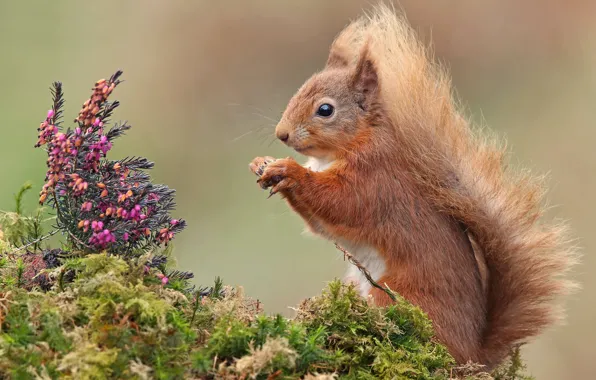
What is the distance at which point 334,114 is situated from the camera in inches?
83.7

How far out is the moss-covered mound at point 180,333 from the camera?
1.12 metres

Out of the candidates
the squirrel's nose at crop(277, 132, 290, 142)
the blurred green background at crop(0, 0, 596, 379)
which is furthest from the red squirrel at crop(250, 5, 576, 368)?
the blurred green background at crop(0, 0, 596, 379)

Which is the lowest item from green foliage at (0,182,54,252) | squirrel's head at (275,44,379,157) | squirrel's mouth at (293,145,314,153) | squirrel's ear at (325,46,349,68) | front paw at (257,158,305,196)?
green foliage at (0,182,54,252)

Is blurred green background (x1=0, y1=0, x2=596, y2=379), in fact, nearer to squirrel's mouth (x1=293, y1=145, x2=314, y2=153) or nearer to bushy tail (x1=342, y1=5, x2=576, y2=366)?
squirrel's mouth (x1=293, y1=145, x2=314, y2=153)

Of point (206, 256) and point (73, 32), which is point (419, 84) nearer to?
point (206, 256)

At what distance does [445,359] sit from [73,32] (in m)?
3.86

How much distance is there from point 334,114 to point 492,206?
520 millimetres

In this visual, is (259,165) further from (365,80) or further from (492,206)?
(492,206)

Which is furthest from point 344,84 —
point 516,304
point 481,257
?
point 516,304

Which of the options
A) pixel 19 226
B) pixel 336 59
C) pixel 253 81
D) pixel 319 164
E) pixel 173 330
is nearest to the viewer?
pixel 173 330

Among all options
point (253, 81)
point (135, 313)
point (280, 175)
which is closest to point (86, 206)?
point (135, 313)

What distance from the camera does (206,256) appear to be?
4.14 m

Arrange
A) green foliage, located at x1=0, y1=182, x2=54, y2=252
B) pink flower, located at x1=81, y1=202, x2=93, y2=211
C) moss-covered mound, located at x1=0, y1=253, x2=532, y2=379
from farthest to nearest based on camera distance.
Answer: green foliage, located at x1=0, y1=182, x2=54, y2=252
pink flower, located at x1=81, y1=202, x2=93, y2=211
moss-covered mound, located at x1=0, y1=253, x2=532, y2=379

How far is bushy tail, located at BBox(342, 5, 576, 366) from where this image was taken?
1.92 meters
